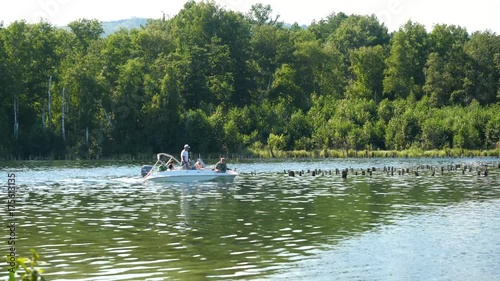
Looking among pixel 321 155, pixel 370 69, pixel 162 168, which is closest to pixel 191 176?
pixel 162 168

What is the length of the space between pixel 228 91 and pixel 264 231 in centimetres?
9097

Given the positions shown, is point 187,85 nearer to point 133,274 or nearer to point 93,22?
point 93,22

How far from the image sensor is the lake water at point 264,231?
2152cm

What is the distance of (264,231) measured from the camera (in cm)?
2844

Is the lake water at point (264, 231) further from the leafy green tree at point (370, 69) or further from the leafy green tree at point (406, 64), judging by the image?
the leafy green tree at point (370, 69)

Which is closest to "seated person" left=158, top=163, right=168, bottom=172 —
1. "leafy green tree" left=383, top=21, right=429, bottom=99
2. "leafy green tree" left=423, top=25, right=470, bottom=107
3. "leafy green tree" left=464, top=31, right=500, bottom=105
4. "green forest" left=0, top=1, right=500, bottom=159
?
"green forest" left=0, top=1, right=500, bottom=159

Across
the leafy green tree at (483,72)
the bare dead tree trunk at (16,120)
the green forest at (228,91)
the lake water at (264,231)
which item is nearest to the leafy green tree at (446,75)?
the green forest at (228,91)

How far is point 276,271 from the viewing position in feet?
69.7

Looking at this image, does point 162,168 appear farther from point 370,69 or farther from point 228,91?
point 370,69

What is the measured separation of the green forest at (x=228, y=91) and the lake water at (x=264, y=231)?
5211 cm

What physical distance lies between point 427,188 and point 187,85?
72.5 meters

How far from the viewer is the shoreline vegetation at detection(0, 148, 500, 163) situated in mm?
96812

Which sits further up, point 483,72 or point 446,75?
point 483,72

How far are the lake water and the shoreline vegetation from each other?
4692 centimetres
